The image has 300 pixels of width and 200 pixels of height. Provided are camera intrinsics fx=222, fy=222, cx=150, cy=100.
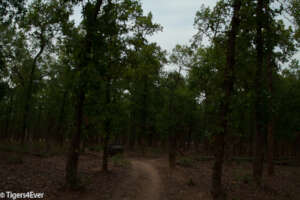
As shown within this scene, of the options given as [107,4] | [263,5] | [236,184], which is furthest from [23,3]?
[236,184]

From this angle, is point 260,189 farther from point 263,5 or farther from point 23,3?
point 23,3

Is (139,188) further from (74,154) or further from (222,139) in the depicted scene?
(222,139)

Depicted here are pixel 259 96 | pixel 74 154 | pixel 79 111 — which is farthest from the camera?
pixel 259 96

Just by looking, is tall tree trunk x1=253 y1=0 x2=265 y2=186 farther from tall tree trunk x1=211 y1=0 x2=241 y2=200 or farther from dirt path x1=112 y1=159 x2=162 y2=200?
dirt path x1=112 y1=159 x2=162 y2=200

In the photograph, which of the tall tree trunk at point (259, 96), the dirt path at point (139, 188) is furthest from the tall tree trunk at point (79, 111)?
the tall tree trunk at point (259, 96)

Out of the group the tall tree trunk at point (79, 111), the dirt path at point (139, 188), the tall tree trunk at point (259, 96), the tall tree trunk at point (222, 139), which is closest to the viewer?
the tall tree trunk at point (222, 139)

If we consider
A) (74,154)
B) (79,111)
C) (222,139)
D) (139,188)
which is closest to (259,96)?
(222,139)

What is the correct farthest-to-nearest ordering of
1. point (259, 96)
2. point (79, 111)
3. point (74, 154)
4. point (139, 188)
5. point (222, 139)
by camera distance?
point (139, 188) < point (259, 96) < point (79, 111) < point (74, 154) < point (222, 139)

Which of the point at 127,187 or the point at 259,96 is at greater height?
the point at 259,96

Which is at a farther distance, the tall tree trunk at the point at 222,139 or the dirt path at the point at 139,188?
the dirt path at the point at 139,188

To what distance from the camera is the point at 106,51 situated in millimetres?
11070

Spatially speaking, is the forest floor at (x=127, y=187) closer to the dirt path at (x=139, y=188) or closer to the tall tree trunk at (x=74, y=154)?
the dirt path at (x=139, y=188)

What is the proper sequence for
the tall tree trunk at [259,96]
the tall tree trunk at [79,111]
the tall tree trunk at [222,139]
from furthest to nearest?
the tall tree trunk at [259,96], the tall tree trunk at [79,111], the tall tree trunk at [222,139]

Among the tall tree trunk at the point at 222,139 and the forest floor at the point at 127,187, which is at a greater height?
the tall tree trunk at the point at 222,139
